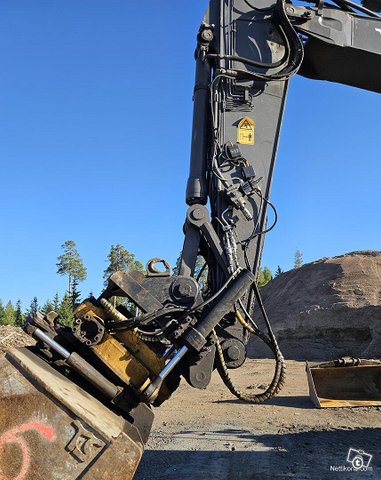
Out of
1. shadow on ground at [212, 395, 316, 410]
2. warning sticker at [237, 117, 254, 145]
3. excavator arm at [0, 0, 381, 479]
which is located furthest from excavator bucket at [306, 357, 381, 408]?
warning sticker at [237, 117, 254, 145]

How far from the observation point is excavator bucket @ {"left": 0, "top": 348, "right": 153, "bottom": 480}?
2.71 meters

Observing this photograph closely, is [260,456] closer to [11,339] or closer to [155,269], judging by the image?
[155,269]

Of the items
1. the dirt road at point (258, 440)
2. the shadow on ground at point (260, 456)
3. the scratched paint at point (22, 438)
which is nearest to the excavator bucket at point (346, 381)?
the dirt road at point (258, 440)

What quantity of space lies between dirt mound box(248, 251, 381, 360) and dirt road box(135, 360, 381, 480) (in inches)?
406

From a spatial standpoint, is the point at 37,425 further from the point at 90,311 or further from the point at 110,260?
the point at 110,260

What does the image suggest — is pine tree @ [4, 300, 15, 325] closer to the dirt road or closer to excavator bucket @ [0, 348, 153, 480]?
the dirt road

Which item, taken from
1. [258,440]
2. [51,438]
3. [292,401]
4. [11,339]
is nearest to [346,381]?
[292,401]

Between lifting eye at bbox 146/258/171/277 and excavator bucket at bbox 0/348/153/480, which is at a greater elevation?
A: lifting eye at bbox 146/258/171/277

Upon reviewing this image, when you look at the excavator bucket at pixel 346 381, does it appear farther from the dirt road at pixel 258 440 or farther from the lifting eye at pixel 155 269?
the lifting eye at pixel 155 269

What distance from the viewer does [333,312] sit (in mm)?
20094

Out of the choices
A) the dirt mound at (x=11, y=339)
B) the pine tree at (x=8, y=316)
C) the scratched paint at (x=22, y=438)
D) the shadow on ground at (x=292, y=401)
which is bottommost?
the pine tree at (x=8, y=316)

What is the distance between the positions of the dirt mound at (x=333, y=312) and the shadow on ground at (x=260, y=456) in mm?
12077

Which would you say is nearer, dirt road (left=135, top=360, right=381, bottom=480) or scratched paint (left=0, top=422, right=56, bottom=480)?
scratched paint (left=0, top=422, right=56, bottom=480)

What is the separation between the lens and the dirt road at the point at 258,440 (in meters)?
4.89
